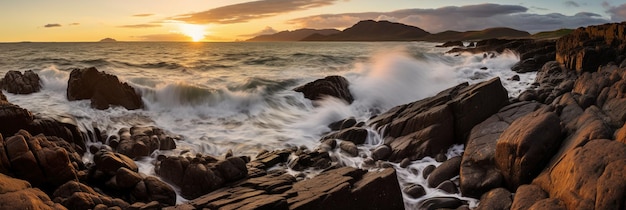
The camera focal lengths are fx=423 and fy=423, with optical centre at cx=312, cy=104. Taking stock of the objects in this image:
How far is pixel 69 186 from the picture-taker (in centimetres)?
845

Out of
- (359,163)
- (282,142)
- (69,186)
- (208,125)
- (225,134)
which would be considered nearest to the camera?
(69,186)

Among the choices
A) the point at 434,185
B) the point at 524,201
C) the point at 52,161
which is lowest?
the point at 434,185

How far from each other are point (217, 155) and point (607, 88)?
455 inches

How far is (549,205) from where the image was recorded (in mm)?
6805

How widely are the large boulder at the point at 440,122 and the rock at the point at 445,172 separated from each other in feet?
4.34

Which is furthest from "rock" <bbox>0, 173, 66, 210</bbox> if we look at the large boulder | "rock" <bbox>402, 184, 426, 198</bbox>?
the large boulder

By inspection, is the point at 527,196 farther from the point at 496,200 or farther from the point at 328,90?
the point at 328,90

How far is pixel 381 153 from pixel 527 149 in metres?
4.35

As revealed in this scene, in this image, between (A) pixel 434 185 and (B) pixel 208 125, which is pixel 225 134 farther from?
(A) pixel 434 185

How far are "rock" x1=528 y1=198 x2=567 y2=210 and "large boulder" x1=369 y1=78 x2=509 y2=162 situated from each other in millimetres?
4903

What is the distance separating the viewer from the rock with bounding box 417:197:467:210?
28.6ft

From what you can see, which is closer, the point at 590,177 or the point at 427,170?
the point at 590,177

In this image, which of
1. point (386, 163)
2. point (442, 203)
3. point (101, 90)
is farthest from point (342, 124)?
point (101, 90)

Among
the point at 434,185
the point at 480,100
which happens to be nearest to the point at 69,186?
the point at 434,185
